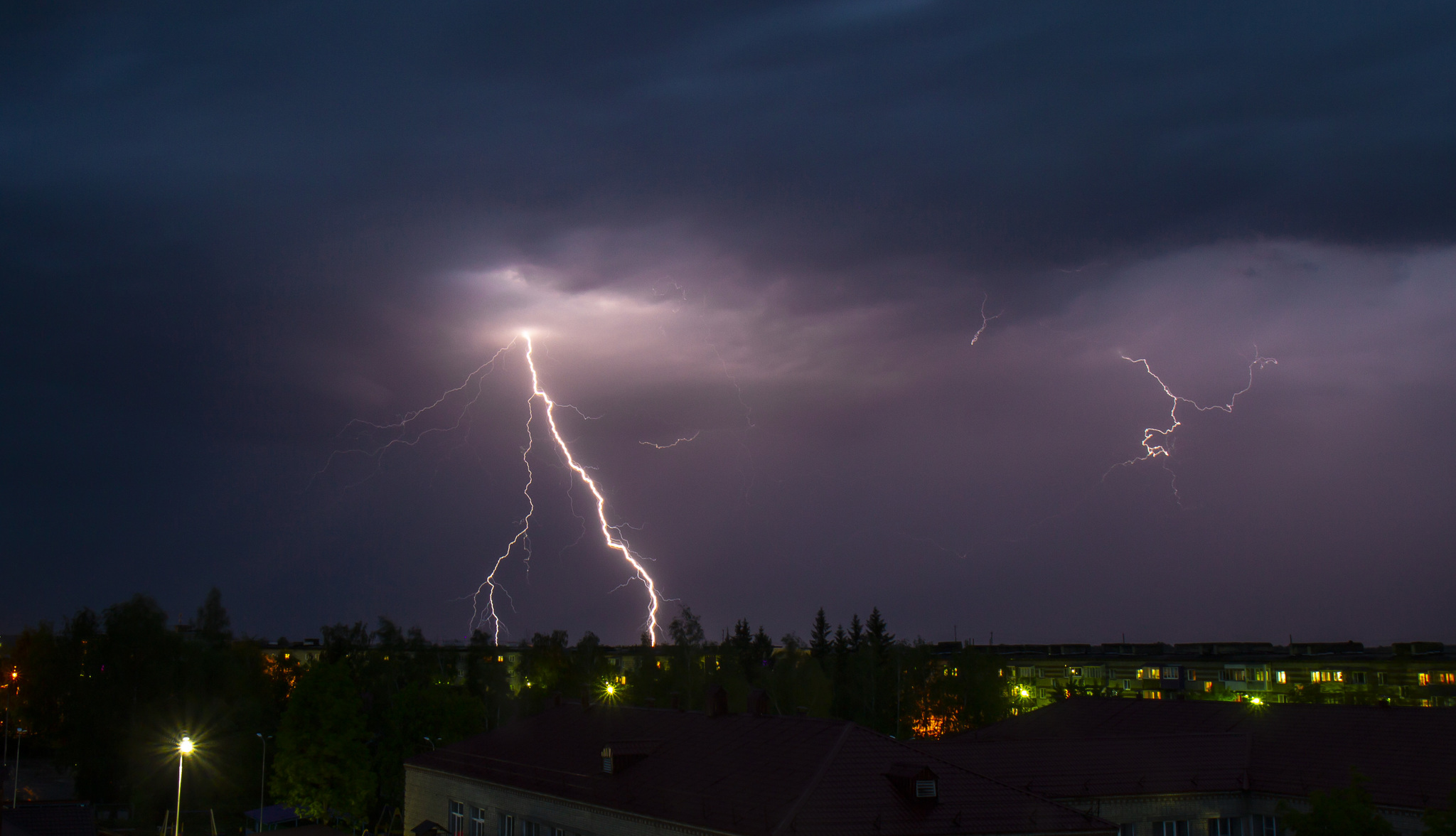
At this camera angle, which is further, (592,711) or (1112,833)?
(592,711)

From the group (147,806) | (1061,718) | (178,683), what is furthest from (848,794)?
(178,683)

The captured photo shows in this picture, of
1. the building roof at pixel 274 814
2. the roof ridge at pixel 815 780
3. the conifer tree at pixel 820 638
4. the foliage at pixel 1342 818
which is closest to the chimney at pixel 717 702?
the roof ridge at pixel 815 780

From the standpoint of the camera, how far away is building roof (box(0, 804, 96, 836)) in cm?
3678

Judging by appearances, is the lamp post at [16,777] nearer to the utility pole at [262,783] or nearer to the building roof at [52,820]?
the building roof at [52,820]

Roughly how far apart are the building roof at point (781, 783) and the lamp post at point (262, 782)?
85.2 ft

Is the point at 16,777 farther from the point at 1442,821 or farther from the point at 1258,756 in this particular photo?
the point at 1442,821

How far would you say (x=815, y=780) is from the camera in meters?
30.2

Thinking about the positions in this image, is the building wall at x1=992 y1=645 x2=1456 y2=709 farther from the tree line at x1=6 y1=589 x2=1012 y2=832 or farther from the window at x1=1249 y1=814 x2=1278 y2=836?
the window at x1=1249 y1=814 x2=1278 y2=836

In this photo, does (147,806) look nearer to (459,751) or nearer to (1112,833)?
(459,751)

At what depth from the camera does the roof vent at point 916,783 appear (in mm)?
30547

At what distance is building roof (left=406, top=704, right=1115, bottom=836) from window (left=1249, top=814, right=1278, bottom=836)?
10504 mm

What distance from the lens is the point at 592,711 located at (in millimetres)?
49000

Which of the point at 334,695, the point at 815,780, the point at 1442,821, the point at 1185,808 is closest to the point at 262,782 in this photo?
the point at 334,695

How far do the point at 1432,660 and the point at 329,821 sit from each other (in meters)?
82.4
